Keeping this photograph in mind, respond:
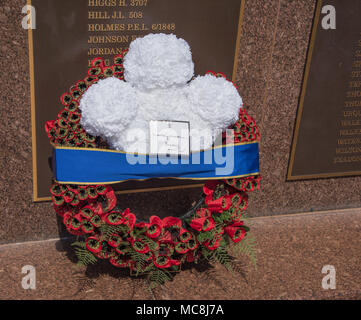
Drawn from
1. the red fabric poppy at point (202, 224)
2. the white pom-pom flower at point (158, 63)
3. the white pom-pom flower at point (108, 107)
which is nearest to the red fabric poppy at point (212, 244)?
the red fabric poppy at point (202, 224)

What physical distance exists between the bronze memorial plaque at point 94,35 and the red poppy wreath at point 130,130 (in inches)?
10.5

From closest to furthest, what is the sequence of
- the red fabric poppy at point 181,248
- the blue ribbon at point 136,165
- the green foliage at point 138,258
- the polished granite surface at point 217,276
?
the blue ribbon at point 136,165, the green foliage at point 138,258, the red fabric poppy at point 181,248, the polished granite surface at point 217,276

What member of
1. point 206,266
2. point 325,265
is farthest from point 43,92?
point 325,265

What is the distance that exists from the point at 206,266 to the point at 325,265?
106cm

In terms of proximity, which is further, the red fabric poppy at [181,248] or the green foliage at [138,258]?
the red fabric poppy at [181,248]

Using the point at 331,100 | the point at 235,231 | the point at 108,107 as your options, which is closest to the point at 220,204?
the point at 235,231

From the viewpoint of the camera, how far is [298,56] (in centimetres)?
404

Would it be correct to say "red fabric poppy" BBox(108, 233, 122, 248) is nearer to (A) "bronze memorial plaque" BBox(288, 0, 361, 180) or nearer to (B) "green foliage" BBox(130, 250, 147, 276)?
(B) "green foliage" BBox(130, 250, 147, 276)

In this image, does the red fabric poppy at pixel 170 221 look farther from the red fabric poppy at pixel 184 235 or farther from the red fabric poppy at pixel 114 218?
the red fabric poppy at pixel 114 218

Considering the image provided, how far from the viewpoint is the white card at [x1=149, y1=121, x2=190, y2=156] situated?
3004mm

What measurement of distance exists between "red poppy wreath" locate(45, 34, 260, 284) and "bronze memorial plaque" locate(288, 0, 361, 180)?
49.9 inches

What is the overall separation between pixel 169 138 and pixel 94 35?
3.56 feet

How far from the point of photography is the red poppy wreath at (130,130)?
2.94 meters

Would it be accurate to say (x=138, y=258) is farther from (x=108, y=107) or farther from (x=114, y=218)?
(x=108, y=107)
